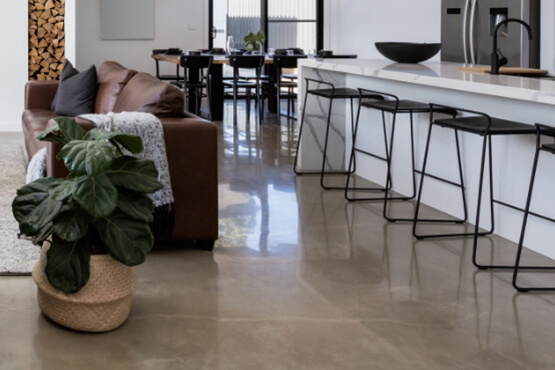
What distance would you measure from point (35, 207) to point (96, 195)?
0.30 m

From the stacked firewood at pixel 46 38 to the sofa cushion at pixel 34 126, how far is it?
1.92 meters

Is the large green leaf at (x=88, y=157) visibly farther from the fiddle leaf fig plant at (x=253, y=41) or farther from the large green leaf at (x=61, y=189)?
the fiddle leaf fig plant at (x=253, y=41)

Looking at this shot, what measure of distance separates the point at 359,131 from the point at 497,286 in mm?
2931

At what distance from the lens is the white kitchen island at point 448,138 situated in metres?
4.16

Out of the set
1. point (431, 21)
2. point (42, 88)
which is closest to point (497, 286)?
point (42, 88)

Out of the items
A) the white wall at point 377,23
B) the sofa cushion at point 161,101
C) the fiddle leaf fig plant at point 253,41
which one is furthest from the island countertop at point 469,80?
the fiddle leaf fig plant at point 253,41

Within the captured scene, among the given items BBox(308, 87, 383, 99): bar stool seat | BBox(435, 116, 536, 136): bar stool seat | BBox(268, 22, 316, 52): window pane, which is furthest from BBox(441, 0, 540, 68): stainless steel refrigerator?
BBox(268, 22, 316, 52): window pane

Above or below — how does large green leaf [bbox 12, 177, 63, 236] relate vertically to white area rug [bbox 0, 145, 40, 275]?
above

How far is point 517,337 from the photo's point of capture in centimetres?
307

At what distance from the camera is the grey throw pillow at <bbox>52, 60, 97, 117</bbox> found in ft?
20.7

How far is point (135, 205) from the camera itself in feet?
10.2

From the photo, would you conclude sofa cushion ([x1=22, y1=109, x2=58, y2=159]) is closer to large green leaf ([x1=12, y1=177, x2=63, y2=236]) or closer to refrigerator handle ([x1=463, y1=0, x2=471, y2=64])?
large green leaf ([x1=12, y1=177, x2=63, y2=236])

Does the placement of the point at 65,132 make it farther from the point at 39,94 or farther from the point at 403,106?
the point at 39,94

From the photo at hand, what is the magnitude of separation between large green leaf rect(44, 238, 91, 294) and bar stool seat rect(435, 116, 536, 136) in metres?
2.00
